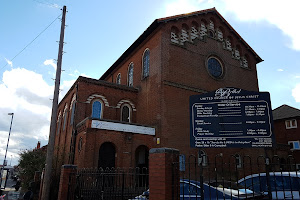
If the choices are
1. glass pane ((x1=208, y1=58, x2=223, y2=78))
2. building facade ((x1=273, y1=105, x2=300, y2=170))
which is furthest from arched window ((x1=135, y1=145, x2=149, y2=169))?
building facade ((x1=273, y1=105, x2=300, y2=170))

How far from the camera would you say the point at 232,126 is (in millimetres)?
6676

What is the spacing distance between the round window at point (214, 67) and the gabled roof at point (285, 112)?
42.8ft

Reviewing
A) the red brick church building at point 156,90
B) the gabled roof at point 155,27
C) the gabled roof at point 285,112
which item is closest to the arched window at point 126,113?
the red brick church building at point 156,90

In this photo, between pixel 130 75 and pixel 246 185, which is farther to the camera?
pixel 130 75

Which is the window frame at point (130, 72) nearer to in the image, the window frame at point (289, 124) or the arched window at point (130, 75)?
the arched window at point (130, 75)

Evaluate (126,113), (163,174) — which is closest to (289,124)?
(126,113)

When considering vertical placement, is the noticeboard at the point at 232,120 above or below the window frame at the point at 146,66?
below

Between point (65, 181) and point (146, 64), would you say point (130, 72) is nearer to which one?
point (146, 64)

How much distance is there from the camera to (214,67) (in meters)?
22.6

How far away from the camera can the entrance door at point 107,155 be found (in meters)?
16.3

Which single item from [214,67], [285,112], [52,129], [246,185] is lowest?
[246,185]

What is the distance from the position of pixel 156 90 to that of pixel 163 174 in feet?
43.3

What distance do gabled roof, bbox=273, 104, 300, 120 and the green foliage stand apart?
27021 millimetres

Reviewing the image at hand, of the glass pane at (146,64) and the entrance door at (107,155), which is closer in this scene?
the entrance door at (107,155)
